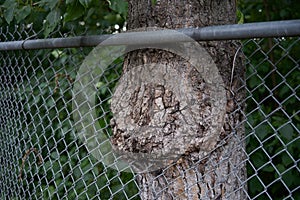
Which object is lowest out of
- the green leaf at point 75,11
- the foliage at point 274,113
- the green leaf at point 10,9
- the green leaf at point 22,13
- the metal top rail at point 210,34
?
the foliage at point 274,113

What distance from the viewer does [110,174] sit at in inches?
104

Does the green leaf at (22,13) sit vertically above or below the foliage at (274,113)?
above

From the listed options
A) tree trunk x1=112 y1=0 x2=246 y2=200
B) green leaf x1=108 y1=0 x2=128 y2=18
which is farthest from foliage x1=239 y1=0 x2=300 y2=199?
green leaf x1=108 y1=0 x2=128 y2=18

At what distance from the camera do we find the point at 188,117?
175 centimetres

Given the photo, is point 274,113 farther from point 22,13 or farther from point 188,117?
point 22,13

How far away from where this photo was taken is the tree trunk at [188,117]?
5.76 feet

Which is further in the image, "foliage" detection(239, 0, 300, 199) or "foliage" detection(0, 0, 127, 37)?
"foliage" detection(239, 0, 300, 199)

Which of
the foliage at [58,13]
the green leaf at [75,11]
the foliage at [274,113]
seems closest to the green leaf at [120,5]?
the foliage at [58,13]

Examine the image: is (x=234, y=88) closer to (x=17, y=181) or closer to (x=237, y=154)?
(x=237, y=154)

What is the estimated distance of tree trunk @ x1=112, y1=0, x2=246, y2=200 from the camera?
1.76 m

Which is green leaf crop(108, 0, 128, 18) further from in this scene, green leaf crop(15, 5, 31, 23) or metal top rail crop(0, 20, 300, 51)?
green leaf crop(15, 5, 31, 23)

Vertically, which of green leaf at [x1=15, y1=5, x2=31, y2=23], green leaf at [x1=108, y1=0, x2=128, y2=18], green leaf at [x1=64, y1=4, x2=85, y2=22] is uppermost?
green leaf at [x1=64, y1=4, x2=85, y2=22]

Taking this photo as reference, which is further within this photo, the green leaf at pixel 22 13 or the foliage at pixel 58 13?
the green leaf at pixel 22 13

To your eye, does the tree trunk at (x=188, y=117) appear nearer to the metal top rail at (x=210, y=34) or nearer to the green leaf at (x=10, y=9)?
the metal top rail at (x=210, y=34)
